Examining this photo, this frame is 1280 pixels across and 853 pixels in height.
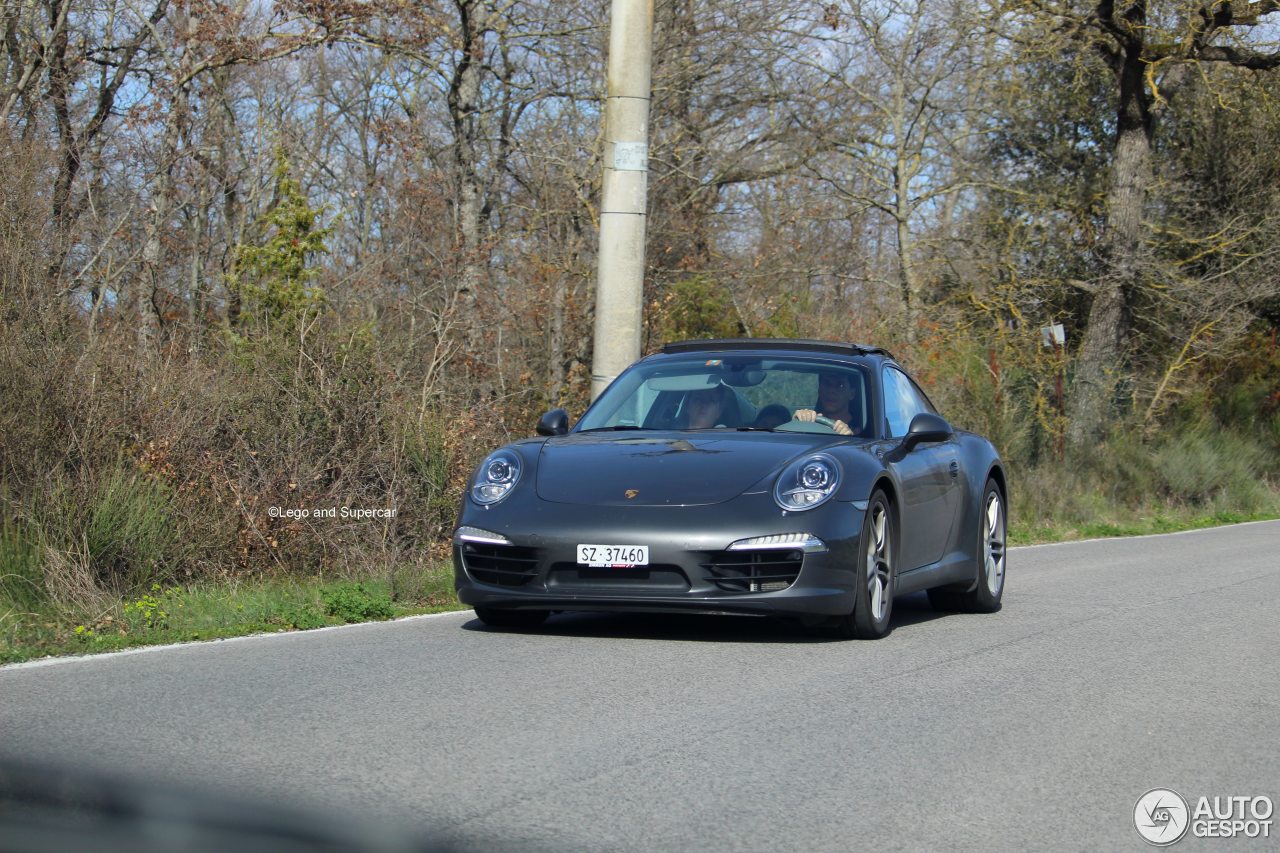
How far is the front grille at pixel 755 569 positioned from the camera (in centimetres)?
733

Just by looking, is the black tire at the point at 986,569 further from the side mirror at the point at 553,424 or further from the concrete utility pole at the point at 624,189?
the concrete utility pole at the point at 624,189

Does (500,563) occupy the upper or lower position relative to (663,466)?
lower

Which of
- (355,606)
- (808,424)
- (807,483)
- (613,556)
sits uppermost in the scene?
(808,424)

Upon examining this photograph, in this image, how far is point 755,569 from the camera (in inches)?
291

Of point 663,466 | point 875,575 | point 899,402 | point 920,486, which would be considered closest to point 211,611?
point 663,466

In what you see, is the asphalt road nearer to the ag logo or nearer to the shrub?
the ag logo

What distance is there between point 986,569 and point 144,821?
832cm

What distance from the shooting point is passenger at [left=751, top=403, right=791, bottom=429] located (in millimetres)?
8664

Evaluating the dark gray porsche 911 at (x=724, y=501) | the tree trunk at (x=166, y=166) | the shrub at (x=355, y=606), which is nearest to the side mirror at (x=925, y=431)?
the dark gray porsche 911 at (x=724, y=501)

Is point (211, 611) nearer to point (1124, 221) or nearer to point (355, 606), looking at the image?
point (355, 606)

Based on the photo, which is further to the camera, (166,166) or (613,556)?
(166,166)

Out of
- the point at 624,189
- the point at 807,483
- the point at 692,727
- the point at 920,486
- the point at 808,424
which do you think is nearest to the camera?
the point at 692,727

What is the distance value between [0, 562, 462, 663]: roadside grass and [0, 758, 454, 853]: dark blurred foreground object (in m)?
5.14

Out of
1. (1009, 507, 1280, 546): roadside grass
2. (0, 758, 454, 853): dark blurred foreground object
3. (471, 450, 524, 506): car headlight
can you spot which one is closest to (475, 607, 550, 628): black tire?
(471, 450, 524, 506): car headlight
